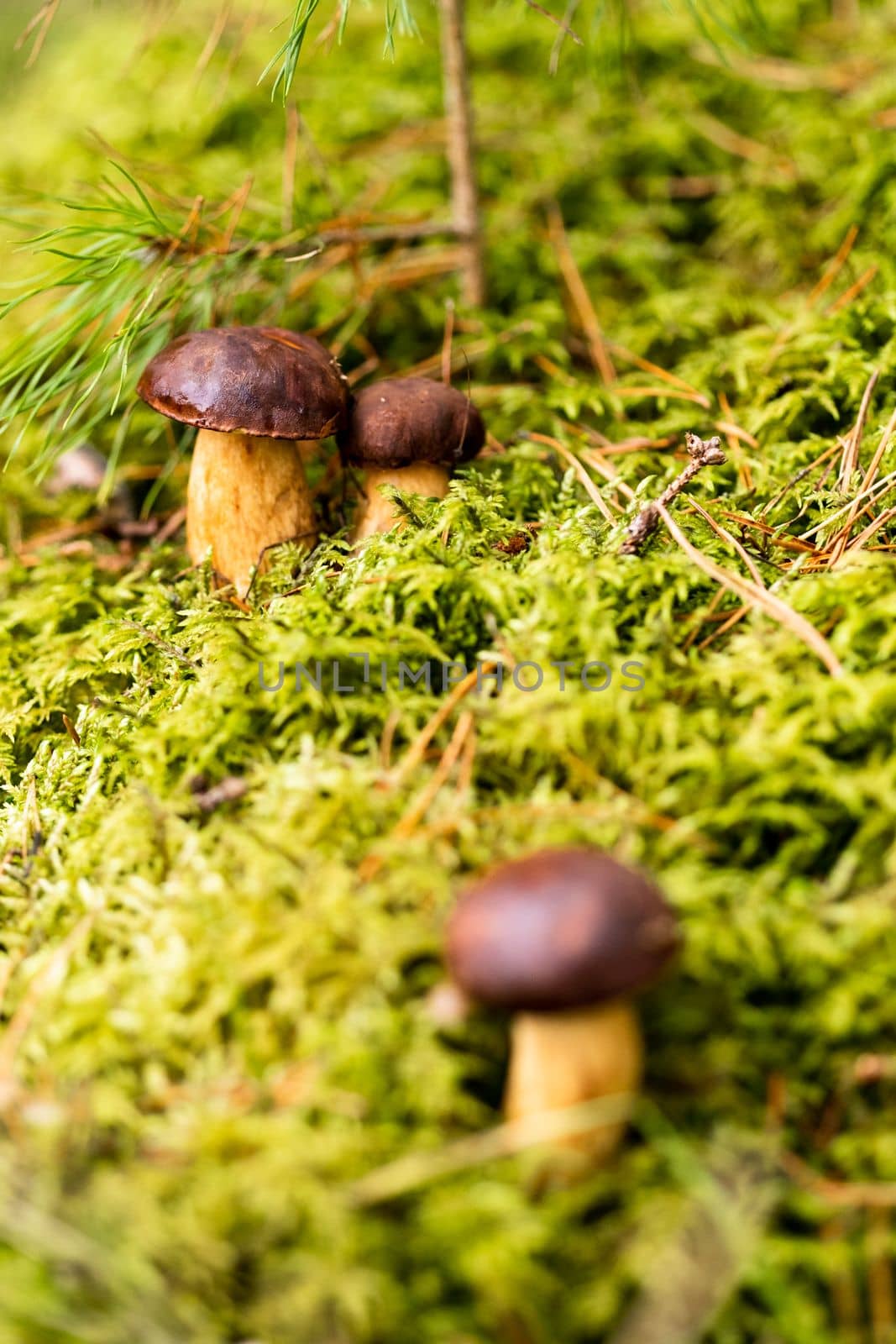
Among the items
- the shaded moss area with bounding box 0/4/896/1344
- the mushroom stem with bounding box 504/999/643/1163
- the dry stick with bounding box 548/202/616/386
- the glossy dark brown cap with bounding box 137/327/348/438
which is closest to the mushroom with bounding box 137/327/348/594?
the glossy dark brown cap with bounding box 137/327/348/438

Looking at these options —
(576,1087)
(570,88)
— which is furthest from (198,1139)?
(570,88)

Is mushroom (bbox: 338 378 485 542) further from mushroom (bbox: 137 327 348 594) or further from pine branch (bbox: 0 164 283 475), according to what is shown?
pine branch (bbox: 0 164 283 475)

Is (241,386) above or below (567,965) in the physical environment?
above

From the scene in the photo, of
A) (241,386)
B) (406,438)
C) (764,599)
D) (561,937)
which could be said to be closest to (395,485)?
(406,438)

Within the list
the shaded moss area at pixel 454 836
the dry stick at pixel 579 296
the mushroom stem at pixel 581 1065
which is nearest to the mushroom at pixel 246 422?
the shaded moss area at pixel 454 836

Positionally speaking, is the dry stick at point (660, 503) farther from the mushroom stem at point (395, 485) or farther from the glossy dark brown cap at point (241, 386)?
the glossy dark brown cap at point (241, 386)

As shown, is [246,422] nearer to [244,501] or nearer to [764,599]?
[244,501]

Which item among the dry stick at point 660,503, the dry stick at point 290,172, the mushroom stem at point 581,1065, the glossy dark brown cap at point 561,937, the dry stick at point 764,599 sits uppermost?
the dry stick at point 290,172

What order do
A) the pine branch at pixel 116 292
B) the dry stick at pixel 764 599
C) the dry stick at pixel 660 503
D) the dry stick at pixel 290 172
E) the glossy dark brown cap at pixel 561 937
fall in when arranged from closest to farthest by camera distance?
1. the glossy dark brown cap at pixel 561 937
2. the dry stick at pixel 764 599
3. the dry stick at pixel 660 503
4. the pine branch at pixel 116 292
5. the dry stick at pixel 290 172
